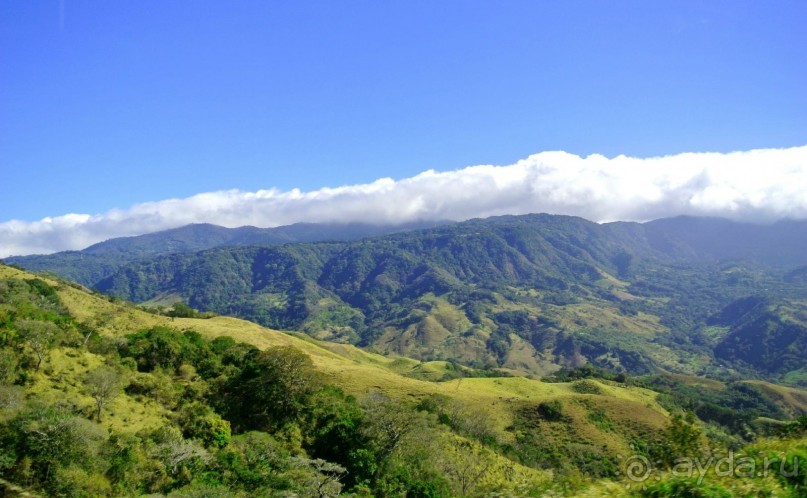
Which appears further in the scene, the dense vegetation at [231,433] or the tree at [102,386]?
the tree at [102,386]

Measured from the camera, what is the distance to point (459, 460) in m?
45.9

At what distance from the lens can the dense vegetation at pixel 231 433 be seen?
12.1 metres

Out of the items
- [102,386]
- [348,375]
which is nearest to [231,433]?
[102,386]

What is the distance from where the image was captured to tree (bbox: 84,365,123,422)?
35.2 m

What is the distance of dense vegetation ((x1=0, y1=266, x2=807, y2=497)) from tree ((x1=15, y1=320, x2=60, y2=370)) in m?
0.13

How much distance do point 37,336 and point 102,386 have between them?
7123 millimetres

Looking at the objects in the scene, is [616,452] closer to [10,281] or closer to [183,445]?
[183,445]

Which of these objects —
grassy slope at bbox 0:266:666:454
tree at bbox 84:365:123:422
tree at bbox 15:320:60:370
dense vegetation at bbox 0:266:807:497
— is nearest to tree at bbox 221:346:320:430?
dense vegetation at bbox 0:266:807:497

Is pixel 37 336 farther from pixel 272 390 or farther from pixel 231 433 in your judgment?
pixel 272 390

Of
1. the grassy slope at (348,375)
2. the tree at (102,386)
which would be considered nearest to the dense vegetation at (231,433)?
the tree at (102,386)

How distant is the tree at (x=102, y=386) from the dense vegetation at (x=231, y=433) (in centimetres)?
10

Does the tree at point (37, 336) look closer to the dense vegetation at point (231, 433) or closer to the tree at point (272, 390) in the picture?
the dense vegetation at point (231, 433)

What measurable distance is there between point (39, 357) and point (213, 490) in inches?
811

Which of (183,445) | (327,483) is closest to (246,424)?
(183,445)
